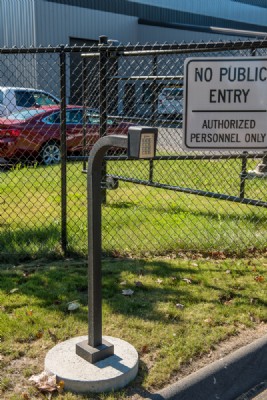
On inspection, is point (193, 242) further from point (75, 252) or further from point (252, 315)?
point (252, 315)

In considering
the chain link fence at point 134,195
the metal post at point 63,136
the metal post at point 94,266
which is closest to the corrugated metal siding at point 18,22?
the chain link fence at point 134,195

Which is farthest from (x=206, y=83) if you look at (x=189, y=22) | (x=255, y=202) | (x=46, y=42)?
(x=189, y=22)

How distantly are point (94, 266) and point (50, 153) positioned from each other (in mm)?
8393

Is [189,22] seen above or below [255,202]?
above

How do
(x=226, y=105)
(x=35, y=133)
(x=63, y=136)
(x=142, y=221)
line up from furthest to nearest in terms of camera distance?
1. (x=35, y=133)
2. (x=142, y=221)
3. (x=63, y=136)
4. (x=226, y=105)

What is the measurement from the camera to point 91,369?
128 inches

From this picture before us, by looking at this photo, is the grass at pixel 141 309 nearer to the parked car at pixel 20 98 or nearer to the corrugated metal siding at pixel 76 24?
the parked car at pixel 20 98

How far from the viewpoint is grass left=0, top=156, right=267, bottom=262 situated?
5.64 meters

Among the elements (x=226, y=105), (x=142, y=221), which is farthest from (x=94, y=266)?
(x=142, y=221)

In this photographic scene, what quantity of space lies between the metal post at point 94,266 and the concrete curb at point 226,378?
44 centimetres

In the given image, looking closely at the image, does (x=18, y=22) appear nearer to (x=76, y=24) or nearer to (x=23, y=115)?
(x=76, y=24)

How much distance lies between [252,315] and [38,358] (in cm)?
168

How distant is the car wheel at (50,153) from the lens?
11.3m

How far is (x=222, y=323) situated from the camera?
406 centimetres
